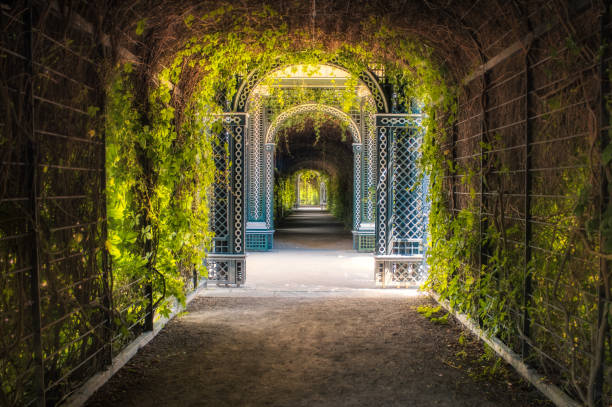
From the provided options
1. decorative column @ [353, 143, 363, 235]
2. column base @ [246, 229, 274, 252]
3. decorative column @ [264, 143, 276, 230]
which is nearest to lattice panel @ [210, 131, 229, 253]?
column base @ [246, 229, 274, 252]

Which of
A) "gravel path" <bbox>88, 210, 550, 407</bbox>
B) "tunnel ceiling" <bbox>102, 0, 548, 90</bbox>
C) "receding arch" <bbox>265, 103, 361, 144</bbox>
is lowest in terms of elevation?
"gravel path" <bbox>88, 210, 550, 407</bbox>

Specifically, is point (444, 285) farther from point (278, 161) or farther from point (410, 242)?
point (278, 161)

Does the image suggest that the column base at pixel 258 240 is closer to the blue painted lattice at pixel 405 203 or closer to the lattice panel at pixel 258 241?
the lattice panel at pixel 258 241

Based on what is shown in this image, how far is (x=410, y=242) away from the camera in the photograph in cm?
730

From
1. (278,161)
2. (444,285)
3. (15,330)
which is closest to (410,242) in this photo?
(444,285)

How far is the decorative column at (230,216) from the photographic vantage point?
23.7ft

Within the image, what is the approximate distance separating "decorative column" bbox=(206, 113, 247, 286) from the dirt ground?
153cm

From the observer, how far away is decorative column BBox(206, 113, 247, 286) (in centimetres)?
721

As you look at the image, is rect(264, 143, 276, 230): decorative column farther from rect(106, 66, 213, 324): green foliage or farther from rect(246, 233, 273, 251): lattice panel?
rect(106, 66, 213, 324): green foliage

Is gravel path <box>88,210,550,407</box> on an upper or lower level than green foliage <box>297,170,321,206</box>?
lower

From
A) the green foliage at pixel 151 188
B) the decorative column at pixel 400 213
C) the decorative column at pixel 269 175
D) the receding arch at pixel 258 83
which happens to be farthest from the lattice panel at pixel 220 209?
the decorative column at pixel 269 175

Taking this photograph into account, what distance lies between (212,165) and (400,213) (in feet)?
10.6

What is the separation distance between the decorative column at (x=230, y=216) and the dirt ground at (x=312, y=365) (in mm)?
1526

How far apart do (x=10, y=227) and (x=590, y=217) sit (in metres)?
3.31
